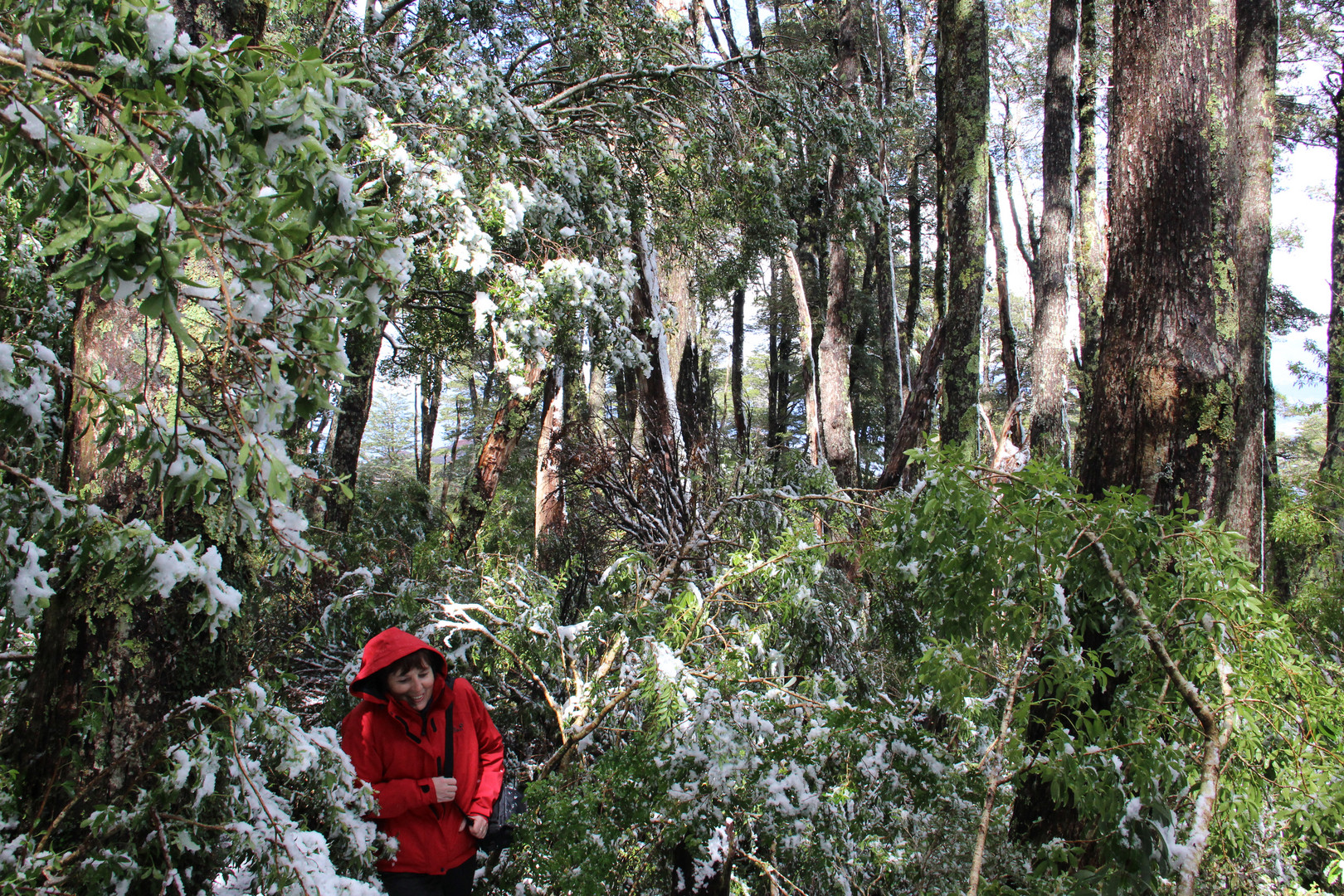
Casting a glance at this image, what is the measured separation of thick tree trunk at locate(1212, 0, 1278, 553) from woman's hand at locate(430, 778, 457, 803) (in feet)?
15.1

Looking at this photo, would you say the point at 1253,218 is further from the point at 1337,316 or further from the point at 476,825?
the point at 1337,316

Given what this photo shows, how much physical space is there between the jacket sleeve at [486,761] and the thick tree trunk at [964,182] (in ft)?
15.2

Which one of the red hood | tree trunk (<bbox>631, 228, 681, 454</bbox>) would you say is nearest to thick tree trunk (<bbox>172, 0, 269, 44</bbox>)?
the red hood

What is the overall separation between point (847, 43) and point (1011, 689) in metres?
12.3

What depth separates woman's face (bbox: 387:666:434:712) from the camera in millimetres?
3072

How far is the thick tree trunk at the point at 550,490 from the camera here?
25.9ft

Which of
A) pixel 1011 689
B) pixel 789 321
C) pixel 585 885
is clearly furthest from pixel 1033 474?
pixel 789 321

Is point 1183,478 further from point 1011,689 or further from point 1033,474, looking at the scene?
point 1011,689

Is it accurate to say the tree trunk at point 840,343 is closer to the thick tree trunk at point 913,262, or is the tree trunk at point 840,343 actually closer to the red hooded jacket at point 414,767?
the thick tree trunk at point 913,262

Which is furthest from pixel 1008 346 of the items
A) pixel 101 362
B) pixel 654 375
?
pixel 101 362

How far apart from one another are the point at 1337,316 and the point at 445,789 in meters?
15.9

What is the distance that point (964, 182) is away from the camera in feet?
22.1

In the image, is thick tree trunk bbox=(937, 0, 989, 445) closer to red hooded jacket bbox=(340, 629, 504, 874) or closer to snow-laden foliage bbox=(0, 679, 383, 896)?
red hooded jacket bbox=(340, 629, 504, 874)

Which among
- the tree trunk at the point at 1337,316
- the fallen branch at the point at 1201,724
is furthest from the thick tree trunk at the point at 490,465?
the tree trunk at the point at 1337,316
